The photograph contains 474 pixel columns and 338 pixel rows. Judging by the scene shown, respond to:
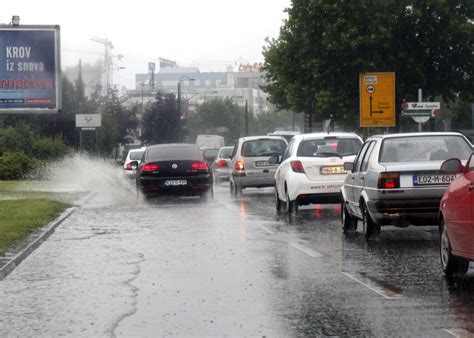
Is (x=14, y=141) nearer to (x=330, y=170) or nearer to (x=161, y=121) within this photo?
(x=330, y=170)

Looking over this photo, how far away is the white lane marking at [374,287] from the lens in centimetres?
1044

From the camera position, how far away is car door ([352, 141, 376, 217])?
16.8m

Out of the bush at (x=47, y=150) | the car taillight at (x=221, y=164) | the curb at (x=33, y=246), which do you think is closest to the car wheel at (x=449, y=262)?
the curb at (x=33, y=246)

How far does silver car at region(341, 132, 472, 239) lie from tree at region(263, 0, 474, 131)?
35.1m

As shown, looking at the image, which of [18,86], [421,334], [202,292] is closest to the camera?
[421,334]

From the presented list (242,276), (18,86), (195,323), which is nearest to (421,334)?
(195,323)

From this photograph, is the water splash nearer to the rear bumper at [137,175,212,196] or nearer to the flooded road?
the rear bumper at [137,175,212,196]

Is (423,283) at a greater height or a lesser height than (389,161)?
lesser

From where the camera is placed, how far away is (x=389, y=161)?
1620 centimetres

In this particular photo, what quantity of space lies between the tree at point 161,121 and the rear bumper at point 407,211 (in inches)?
3739

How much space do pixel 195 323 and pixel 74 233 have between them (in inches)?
409

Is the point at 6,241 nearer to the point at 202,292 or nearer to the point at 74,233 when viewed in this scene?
the point at 74,233

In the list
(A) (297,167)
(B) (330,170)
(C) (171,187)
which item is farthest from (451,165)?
(C) (171,187)

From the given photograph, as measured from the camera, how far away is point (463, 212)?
11.1 meters
